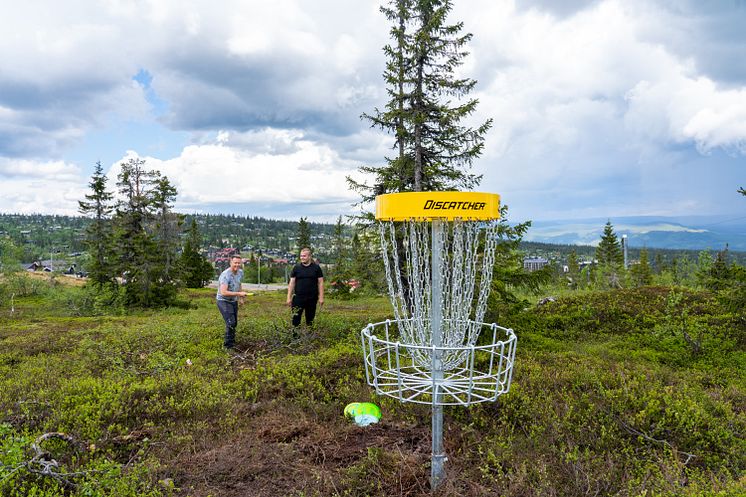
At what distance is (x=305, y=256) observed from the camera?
9109 millimetres

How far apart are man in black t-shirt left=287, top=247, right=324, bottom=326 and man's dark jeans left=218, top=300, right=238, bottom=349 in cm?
113

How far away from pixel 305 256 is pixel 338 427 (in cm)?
410

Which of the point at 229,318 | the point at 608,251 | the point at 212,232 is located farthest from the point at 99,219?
the point at 212,232

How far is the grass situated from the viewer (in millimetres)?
4371

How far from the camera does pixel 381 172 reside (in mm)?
12883

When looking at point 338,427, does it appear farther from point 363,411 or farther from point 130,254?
point 130,254

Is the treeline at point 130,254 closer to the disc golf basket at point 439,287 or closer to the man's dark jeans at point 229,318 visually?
the man's dark jeans at point 229,318

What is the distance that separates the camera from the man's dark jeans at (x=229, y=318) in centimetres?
934

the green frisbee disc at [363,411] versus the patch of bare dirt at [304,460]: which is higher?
Answer: the green frisbee disc at [363,411]

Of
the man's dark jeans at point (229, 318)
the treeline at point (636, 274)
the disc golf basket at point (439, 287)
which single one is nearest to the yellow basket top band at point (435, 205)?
the disc golf basket at point (439, 287)

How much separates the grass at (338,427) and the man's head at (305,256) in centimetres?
153

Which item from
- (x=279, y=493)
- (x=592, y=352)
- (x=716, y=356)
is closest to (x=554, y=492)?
(x=279, y=493)

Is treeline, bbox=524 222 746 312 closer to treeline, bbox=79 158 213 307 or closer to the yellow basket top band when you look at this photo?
the yellow basket top band

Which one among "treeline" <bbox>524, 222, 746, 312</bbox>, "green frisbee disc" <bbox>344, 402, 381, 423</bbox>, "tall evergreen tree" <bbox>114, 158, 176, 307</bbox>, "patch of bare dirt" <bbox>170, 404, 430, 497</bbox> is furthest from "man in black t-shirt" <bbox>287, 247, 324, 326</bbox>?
"tall evergreen tree" <bbox>114, 158, 176, 307</bbox>
